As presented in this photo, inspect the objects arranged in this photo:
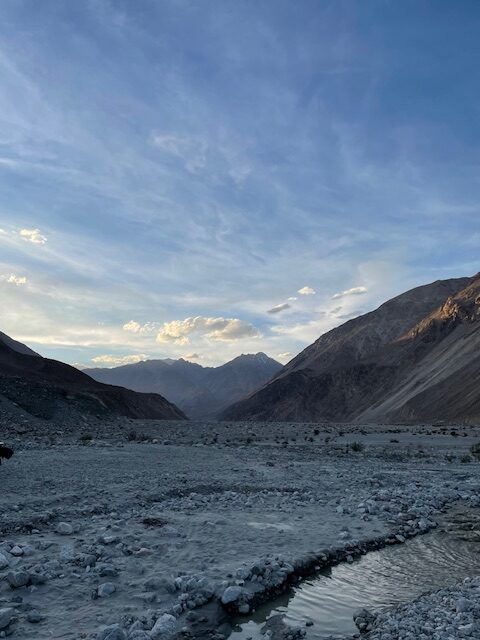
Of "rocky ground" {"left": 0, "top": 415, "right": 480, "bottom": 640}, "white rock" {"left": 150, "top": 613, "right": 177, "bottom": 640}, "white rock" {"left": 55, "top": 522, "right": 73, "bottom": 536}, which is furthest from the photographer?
"white rock" {"left": 55, "top": 522, "right": 73, "bottom": 536}

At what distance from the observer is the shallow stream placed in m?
7.61

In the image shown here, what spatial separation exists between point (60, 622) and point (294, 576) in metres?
4.12

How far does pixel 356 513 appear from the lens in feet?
46.6

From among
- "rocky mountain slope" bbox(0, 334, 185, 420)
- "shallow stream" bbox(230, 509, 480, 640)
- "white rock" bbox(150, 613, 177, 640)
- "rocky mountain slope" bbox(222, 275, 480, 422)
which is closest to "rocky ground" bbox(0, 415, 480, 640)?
"white rock" bbox(150, 613, 177, 640)

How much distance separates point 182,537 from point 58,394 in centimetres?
5556

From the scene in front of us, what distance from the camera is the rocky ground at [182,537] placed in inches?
281

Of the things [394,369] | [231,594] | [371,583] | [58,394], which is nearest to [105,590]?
[231,594]

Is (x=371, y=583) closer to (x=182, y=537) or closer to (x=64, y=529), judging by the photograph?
(x=182, y=537)

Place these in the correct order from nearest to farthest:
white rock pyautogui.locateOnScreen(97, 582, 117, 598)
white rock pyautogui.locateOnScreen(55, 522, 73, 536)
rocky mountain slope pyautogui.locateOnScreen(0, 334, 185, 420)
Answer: white rock pyautogui.locateOnScreen(97, 582, 117, 598) → white rock pyautogui.locateOnScreen(55, 522, 73, 536) → rocky mountain slope pyautogui.locateOnScreen(0, 334, 185, 420)

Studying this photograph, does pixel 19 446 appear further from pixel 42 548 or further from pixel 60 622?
pixel 60 622

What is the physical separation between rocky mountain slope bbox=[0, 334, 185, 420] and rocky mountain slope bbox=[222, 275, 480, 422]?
39.7 metres

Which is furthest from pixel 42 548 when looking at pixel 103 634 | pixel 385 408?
pixel 385 408

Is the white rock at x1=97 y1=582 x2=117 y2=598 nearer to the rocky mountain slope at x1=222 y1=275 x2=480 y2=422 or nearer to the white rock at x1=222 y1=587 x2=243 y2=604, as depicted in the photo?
the white rock at x1=222 y1=587 x2=243 y2=604

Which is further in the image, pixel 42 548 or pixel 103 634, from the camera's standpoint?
pixel 42 548
